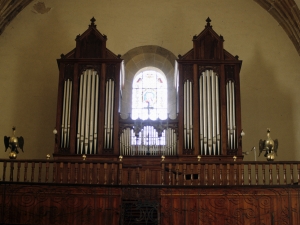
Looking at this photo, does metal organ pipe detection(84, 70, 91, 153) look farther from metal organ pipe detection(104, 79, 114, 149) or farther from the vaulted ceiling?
the vaulted ceiling

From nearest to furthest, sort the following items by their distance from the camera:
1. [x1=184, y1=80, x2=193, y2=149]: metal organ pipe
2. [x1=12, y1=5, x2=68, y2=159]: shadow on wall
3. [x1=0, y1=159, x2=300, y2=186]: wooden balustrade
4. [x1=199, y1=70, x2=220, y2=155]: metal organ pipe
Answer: [x1=0, y1=159, x2=300, y2=186]: wooden balustrade → [x1=199, y1=70, x2=220, y2=155]: metal organ pipe → [x1=184, y1=80, x2=193, y2=149]: metal organ pipe → [x1=12, y1=5, x2=68, y2=159]: shadow on wall

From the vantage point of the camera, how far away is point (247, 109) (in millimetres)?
18719

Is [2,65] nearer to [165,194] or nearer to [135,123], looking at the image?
[135,123]

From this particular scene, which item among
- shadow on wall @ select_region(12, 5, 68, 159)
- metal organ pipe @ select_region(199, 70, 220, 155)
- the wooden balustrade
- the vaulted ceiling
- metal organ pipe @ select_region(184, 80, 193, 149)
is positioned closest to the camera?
the wooden balustrade

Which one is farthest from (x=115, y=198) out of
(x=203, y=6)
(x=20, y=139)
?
(x=203, y=6)

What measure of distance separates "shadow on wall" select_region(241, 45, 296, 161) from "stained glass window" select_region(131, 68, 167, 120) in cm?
270

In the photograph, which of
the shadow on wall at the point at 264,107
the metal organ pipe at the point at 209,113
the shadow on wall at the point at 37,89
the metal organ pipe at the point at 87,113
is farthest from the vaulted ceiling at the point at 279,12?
the metal organ pipe at the point at 87,113

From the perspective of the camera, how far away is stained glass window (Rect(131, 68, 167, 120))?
19.3 m

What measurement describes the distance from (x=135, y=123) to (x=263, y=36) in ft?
19.0

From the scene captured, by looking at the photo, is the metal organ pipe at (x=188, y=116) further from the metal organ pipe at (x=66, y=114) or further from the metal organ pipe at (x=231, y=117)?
the metal organ pipe at (x=66, y=114)

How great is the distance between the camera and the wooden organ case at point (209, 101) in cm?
1633

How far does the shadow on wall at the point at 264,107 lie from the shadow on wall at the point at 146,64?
7.82ft

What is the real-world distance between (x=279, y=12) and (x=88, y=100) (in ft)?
23.7

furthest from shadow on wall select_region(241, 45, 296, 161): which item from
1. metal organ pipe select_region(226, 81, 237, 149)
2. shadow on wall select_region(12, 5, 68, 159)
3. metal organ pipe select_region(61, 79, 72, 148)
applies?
shadow on wall select_region(12, 5, 68, 159)
